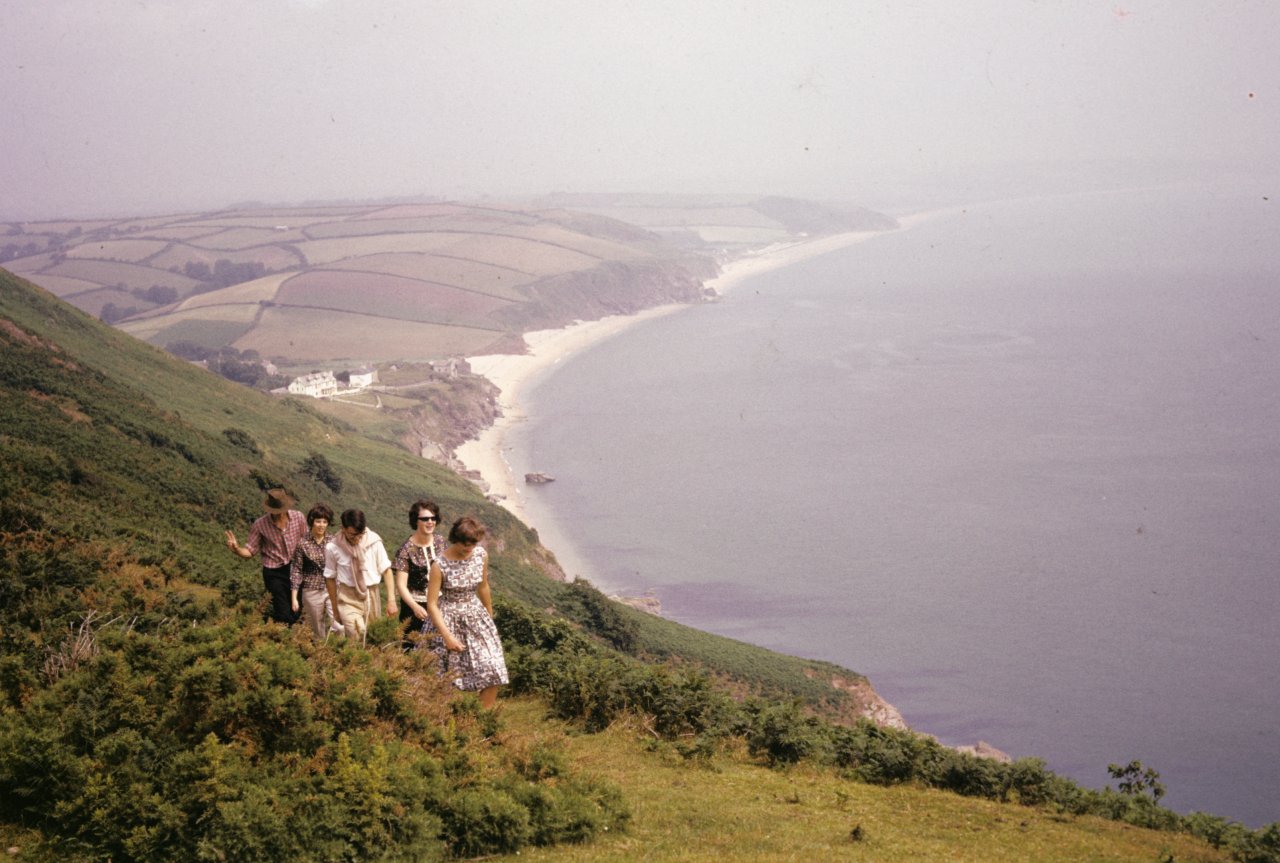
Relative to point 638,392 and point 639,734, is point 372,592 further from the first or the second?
point 638,392

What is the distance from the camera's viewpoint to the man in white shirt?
35.8 ft

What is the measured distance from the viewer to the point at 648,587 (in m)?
60.9

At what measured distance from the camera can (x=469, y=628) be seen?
33.0ft

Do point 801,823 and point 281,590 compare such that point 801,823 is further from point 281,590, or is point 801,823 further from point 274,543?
point 274,543

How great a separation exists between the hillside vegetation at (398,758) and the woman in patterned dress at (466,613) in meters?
0.36

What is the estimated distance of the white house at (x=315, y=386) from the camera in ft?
328

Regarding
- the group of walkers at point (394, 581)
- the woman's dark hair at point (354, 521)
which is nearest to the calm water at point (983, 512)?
the group of walkers at point (394, 581)

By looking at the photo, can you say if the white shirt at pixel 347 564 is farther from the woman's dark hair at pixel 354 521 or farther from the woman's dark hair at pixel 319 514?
the woman's dark hair at pixel 319 514

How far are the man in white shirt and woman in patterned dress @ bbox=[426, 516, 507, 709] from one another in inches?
45.3

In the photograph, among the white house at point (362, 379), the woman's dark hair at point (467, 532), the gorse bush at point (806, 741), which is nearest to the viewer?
the woman's dark hair at point (467, 532)

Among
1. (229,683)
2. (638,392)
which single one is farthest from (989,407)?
(229,683)

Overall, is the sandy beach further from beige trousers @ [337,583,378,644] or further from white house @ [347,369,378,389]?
beige trousers @ [337,583,378,644]

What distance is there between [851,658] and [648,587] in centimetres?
1340

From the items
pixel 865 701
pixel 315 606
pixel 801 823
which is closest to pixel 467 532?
pixel 315 606
